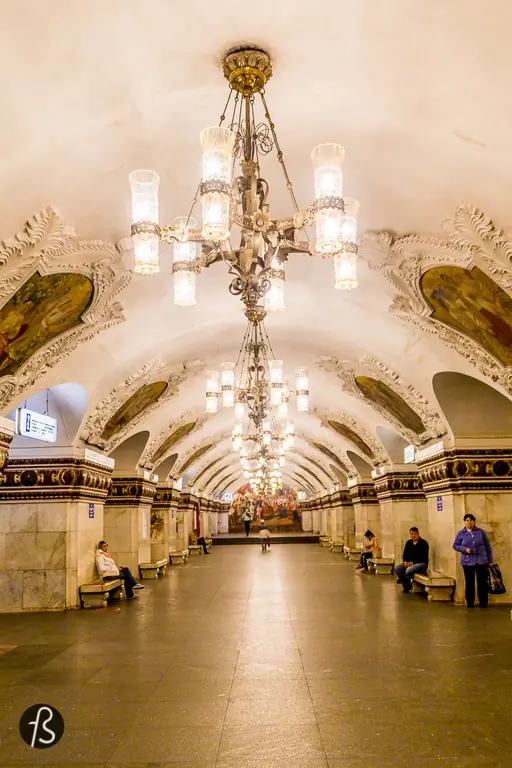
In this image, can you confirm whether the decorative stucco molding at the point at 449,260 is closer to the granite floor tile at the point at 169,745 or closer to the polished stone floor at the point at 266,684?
the polished stone floor at the point at 266,684

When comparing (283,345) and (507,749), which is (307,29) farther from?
(283,345)

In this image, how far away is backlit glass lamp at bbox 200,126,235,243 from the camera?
3.75 meters

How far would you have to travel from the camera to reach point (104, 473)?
13.2m

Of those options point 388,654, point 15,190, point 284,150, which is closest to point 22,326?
point 15,190

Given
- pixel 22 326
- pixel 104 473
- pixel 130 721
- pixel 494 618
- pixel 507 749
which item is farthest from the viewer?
pixel 104 473

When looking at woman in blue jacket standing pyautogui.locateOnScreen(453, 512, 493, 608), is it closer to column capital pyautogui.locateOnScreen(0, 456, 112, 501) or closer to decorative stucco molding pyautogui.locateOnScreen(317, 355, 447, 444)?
decorative stucco molding pyautogui.locateOnScreen(317, 355, 447, 444)

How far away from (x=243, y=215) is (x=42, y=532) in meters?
8.60

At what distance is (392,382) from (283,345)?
1905 millimetres

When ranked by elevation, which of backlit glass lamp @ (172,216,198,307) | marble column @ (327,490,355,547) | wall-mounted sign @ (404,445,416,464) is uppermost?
backlit glass lamp @ (172,216,198,307)

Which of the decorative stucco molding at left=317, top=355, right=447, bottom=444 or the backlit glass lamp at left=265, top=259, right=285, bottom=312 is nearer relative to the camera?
the backlit glass lamp at left=265, top=259, right=285, bottom=312

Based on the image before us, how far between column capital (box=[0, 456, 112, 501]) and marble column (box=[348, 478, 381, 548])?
35.1 feet

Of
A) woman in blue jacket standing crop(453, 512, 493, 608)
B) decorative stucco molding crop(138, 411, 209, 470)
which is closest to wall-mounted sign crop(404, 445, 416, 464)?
decorative stucco molding crop(138, 411, 209, 470)

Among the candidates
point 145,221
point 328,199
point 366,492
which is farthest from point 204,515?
point 328,199

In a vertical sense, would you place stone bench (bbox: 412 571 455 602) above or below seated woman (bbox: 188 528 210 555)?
below
